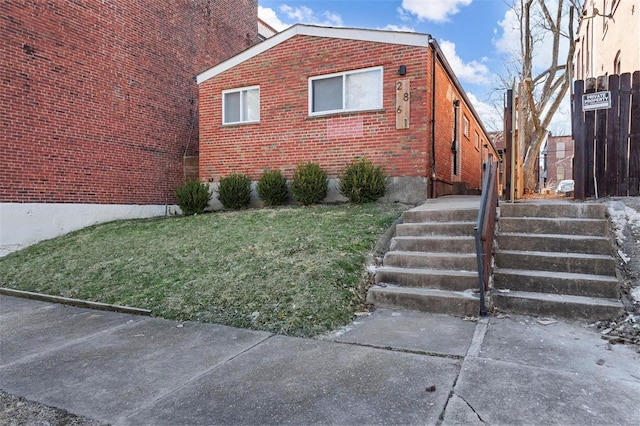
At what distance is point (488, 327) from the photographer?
13.1ft

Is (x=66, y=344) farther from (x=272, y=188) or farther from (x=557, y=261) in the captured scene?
(x=272, y=188)

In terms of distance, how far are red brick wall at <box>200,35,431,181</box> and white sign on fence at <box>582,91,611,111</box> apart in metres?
3.26

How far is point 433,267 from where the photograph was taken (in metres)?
5.30

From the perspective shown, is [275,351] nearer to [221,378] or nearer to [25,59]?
[221,378]

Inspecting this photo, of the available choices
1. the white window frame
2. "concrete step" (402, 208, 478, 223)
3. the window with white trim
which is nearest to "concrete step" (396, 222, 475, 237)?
"concrete step" (402, 208, 478, 223)

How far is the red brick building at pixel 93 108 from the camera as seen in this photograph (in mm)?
8914

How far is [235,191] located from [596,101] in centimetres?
793

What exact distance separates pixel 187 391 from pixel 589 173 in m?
6.83

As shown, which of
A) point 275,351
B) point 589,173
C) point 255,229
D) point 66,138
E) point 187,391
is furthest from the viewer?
point 66,138

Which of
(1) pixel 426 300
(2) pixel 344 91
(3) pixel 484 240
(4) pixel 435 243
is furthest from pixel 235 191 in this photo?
→ (3) pixel 484 240

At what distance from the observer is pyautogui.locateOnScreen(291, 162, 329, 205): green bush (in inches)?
375

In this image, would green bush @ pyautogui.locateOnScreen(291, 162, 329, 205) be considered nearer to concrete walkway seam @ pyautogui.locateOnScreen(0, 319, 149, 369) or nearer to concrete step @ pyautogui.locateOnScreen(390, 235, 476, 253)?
concrete step @ pyautogui.locateOnScreen(390, 235, 476, 253)

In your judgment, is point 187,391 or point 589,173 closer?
point 187,391

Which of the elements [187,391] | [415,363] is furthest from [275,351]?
[415,363]
